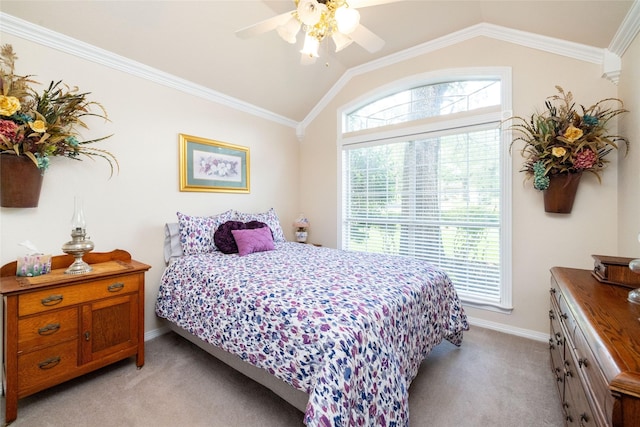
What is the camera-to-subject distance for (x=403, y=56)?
3293mm

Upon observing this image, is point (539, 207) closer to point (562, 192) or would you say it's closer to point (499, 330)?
point (562, 192)

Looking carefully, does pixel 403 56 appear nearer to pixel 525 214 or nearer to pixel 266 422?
pixel 525 214

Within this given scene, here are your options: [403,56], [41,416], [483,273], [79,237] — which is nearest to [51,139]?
[79,237]

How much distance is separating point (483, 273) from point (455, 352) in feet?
3.19

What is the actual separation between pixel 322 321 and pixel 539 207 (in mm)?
A: 2512

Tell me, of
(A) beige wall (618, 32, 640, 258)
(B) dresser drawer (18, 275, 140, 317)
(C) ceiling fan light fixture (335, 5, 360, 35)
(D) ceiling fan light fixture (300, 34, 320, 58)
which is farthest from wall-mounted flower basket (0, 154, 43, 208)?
(A) beige wall (618, 32, 640, 258)

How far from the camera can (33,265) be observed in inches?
73.7

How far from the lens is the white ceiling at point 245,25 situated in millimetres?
2053

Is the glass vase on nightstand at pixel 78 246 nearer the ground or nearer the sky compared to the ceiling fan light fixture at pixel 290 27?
nearer the ground

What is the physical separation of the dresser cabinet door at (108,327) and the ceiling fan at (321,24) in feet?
7.00

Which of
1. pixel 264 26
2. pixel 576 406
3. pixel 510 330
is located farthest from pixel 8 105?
pixel 510 330

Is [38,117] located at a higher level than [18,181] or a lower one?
higher

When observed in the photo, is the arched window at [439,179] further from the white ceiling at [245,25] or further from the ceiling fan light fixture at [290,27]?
the ceiling fan light fixture at [290,27]

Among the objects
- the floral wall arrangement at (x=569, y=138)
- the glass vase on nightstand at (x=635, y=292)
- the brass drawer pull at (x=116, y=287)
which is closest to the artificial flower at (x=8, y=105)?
the brass drawer pull at (x=116, y=287)
